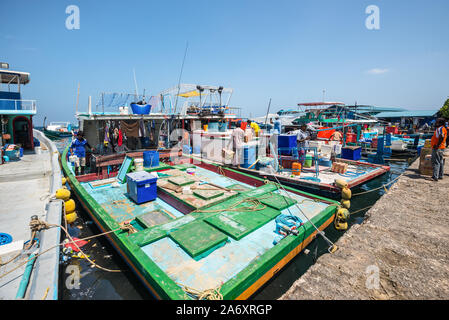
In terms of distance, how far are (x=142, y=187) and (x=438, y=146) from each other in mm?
9674

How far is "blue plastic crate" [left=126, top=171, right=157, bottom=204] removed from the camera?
Result: 6.51 metres

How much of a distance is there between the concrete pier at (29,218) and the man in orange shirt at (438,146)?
34.2ft

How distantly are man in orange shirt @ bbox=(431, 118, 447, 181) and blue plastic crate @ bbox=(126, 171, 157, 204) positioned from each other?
929 cm

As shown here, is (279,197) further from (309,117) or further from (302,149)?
(309,117)

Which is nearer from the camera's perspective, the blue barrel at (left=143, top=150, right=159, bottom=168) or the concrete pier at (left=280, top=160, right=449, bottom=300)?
the concrete pier at (left=280, top=160, right=449, bottom=300)

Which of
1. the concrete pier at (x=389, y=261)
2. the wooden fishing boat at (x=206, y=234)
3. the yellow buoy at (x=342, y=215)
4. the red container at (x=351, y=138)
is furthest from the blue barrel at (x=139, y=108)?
the red container at (x=351, y=138)

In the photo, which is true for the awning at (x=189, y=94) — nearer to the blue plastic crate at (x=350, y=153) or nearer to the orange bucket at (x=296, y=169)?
the orange bucket at (x=296, y=169)

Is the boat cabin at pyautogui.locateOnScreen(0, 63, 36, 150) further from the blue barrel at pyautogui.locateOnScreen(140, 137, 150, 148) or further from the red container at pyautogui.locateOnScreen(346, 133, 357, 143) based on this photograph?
the red container at pyautogui.locateOnScreen(346, 133, 357, 143)

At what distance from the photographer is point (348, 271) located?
10.3 ft

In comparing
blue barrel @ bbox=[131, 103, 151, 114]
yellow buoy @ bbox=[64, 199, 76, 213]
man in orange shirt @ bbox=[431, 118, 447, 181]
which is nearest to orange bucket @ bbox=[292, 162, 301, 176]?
man in orange shirt @ bbox=[431, 118, 447, 181]

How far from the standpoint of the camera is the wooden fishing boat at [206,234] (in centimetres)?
341

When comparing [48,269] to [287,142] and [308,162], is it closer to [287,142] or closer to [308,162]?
[287,142]

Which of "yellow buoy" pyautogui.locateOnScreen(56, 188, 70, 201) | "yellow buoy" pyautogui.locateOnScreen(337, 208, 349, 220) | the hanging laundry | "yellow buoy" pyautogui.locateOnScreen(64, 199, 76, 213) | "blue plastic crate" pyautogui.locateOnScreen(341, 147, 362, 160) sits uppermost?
the hanging laundry

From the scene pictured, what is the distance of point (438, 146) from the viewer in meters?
6.85
